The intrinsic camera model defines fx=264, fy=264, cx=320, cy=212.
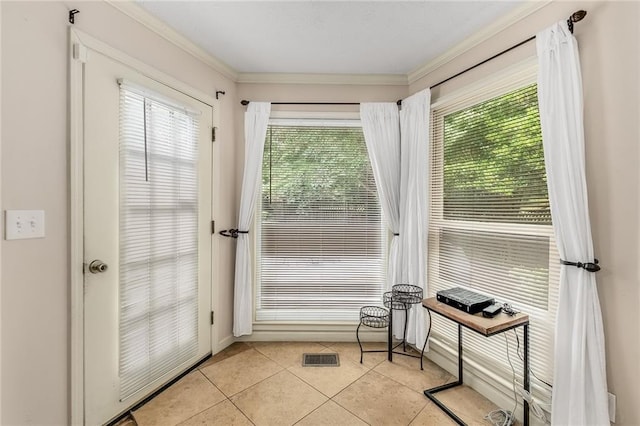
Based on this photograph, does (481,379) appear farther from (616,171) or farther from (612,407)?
Answer: (616,171)

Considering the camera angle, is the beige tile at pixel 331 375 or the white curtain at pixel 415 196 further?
the white curtain at pixel 415 196

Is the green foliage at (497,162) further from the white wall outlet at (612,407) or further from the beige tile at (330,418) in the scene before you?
the beige tile at (330,418)

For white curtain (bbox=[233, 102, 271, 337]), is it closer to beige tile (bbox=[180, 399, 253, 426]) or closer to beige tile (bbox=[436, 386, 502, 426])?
beige tile (bbox=[180, 399, 253, 426])

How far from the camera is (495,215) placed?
182 cm

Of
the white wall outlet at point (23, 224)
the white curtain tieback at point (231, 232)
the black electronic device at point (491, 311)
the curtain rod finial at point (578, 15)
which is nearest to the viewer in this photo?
the white wall outlet at point (23, 224)

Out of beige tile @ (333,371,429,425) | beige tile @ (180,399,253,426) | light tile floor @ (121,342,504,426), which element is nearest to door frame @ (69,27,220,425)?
light tile floor @ (121,342,504,426)

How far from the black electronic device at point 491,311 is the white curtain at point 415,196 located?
2.08ft

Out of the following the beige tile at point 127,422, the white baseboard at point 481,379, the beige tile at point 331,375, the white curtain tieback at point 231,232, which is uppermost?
the white curtain tieback at point 231,232

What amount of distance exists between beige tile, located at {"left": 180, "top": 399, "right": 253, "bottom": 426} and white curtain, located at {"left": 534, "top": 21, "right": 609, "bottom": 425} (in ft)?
5.60

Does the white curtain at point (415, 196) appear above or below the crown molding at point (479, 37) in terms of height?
below

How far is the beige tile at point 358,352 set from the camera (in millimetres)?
2225

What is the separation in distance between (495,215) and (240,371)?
223cm

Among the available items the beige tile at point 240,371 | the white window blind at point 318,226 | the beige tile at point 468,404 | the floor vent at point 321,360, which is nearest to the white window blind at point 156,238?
the beige tile at point 240,371

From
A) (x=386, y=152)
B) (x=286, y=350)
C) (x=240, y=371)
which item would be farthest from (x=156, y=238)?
(x=386, y=152)
